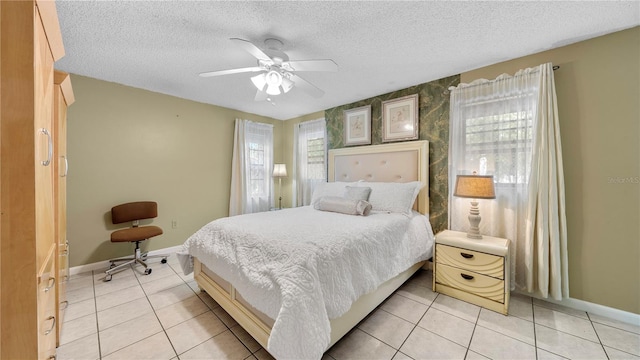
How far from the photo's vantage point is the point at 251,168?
426cm

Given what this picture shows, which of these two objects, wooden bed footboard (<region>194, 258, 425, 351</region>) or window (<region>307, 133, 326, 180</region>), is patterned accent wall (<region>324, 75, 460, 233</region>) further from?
window (<region>307, 133, 326, 180</region>)

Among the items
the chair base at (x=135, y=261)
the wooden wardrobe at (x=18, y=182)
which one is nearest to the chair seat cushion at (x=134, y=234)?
the chair base at (x=135, y=261)

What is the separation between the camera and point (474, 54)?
2.22 m

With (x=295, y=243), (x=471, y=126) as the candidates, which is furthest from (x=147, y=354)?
(x=471, y=126)

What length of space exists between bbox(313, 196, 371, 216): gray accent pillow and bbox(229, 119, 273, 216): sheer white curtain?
1881 millimetres

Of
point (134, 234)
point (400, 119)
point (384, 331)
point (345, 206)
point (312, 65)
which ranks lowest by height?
point (384, 331)

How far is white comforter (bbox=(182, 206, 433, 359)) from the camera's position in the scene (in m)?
1.22

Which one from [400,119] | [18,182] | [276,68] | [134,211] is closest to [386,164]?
[400,119]

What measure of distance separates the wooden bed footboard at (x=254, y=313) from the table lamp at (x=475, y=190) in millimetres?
891

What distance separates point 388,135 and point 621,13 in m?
2.08

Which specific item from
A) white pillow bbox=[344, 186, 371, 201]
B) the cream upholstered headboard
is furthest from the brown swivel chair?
the cream upholstered headboard

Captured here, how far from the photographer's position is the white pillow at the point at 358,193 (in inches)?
110

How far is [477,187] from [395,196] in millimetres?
819

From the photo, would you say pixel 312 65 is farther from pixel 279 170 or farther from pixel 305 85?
pixel 279 170
